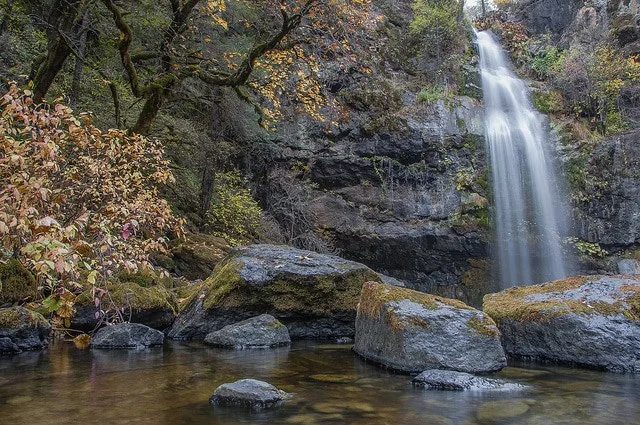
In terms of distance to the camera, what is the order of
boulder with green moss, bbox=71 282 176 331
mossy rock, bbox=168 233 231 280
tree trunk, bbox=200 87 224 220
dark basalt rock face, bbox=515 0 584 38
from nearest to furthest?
boulder with green moss, bbox=71 282 176 331
mossy rock, bbox=168 233 231 280
tree trunk, bbox=200 87 224 220
dark basalt rock face, bbox=515 0 584 38

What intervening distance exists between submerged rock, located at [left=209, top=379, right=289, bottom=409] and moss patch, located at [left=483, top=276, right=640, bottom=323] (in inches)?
152

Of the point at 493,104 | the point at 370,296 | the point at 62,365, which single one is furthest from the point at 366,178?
the point at 62,365

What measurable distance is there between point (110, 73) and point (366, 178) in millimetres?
10059

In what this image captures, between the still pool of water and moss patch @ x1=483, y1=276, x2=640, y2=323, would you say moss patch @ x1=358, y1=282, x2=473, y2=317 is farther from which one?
moss patch @ x1=483, y1=276, x2=640, y2=323

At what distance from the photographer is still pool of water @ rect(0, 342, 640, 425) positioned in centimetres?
407

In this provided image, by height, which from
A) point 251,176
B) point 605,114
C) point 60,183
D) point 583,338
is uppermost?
point 605,114

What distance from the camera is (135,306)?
7.75 m

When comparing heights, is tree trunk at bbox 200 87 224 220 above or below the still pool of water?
above

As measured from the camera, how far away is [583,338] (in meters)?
6.30

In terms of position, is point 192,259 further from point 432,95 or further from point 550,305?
point 432,95

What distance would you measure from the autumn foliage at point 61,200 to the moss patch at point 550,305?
4.79 m

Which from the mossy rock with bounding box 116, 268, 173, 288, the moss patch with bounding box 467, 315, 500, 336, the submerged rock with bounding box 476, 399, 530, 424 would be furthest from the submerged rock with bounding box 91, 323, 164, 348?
the submerged rock with bounding box 476, 399, 530, 424

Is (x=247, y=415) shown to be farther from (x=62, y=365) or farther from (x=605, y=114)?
(x=605, y=114)

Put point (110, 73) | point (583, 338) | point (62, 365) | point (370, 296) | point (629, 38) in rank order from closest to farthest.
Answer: point (62, 365) < point (583, 338) < point (370, 296) < point (110, 73) < point (629, 38)
